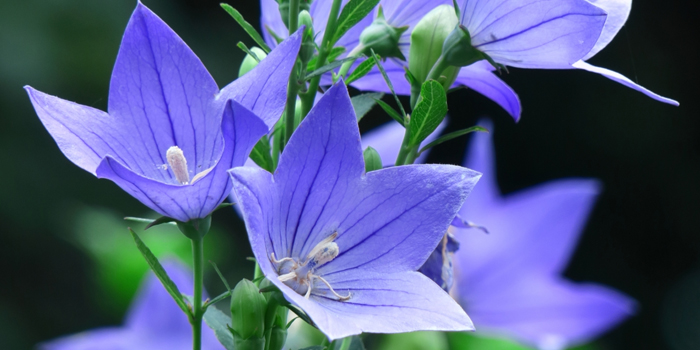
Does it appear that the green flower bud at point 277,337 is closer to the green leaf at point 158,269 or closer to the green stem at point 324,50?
the green leaf at point 158,269

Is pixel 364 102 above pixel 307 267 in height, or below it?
above

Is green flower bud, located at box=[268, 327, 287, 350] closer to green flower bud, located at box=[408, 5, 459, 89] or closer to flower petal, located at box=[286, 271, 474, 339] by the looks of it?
flower petal, located at box=[286, 271, 474, 339]

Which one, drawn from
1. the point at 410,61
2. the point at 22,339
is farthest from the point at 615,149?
the point at 410,61

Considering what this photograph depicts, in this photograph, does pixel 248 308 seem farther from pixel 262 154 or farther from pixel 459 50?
pixel 459 50

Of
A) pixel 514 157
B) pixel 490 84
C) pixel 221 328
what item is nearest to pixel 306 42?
pixel 490 84

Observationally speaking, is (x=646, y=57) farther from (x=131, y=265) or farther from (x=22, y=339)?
(x=22, y=339)

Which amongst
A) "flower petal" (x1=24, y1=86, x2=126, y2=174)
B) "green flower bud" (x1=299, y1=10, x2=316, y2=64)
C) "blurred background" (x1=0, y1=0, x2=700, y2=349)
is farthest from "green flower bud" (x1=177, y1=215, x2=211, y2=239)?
"blurred background" (x1=0, y1=0, x2=700, y2=349)
